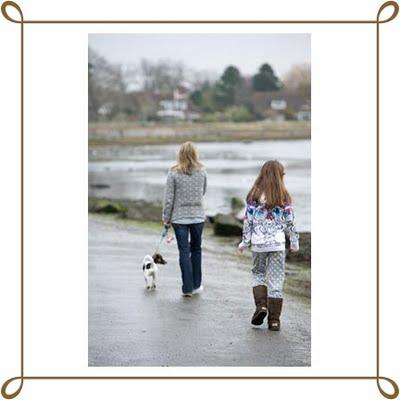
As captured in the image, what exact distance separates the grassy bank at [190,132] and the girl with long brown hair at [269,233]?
2216 centimetres

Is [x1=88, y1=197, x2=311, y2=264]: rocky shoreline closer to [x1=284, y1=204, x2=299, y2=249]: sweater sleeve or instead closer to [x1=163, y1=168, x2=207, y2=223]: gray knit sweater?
[x1=163, y1=168, x2=207, y2=223]: gray knit sweater

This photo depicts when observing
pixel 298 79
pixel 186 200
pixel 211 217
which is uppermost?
pixel 298 79

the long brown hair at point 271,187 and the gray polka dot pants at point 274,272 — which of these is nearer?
the long brown hair at point 271,187

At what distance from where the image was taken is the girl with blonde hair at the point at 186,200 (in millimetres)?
9039

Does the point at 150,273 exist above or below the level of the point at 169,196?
below

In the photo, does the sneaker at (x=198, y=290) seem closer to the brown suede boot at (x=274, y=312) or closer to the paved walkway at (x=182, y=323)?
the paved walkway at (x=182, y=323)

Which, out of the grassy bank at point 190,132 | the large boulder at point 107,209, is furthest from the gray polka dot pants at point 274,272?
the grassy bank at point 190,132

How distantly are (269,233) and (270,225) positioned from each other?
70 mm

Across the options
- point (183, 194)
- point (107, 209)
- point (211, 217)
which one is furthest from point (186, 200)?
point (107, 209)

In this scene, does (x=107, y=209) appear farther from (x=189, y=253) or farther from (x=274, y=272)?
(x=274, y=272)

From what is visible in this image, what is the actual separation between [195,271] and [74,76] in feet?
7.75

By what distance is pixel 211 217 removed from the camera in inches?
611
